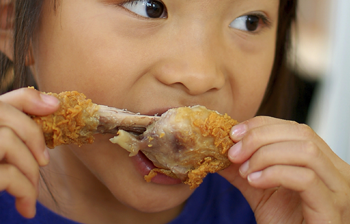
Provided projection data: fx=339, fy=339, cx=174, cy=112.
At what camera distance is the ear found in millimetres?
1341

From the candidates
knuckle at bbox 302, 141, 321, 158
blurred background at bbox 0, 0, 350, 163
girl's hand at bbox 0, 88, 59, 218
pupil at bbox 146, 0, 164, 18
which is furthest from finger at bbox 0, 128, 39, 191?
blurred background at bbox 0, 0, 350, 163

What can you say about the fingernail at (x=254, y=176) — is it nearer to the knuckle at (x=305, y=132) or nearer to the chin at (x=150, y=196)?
→ the knuckle at (x=305, y=132)

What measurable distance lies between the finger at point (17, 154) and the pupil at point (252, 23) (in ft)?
3.26

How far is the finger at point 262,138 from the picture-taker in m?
1.00

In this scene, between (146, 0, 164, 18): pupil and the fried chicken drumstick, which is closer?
the fried chicken drumstick

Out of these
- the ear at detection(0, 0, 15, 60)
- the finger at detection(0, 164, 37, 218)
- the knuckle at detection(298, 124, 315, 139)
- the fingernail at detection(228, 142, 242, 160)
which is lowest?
the finger at detection(0, 164, 37, 218)

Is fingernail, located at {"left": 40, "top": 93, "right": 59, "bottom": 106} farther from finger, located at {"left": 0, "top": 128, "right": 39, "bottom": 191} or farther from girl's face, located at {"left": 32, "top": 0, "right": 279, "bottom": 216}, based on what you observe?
girl's face, located at {"left": 32, "top": 0, "right": 279, "bottom": 216}

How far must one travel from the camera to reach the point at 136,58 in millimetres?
1096

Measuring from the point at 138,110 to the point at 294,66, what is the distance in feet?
4.69

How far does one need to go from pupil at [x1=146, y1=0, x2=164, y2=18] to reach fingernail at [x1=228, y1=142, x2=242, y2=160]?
0.51 metres

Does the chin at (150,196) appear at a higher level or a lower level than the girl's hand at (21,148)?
lower

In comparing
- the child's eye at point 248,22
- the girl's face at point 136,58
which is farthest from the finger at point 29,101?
the child's eye at point 248,22

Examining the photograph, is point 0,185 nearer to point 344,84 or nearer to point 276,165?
point 276,165

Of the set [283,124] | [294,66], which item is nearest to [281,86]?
[294,66]
